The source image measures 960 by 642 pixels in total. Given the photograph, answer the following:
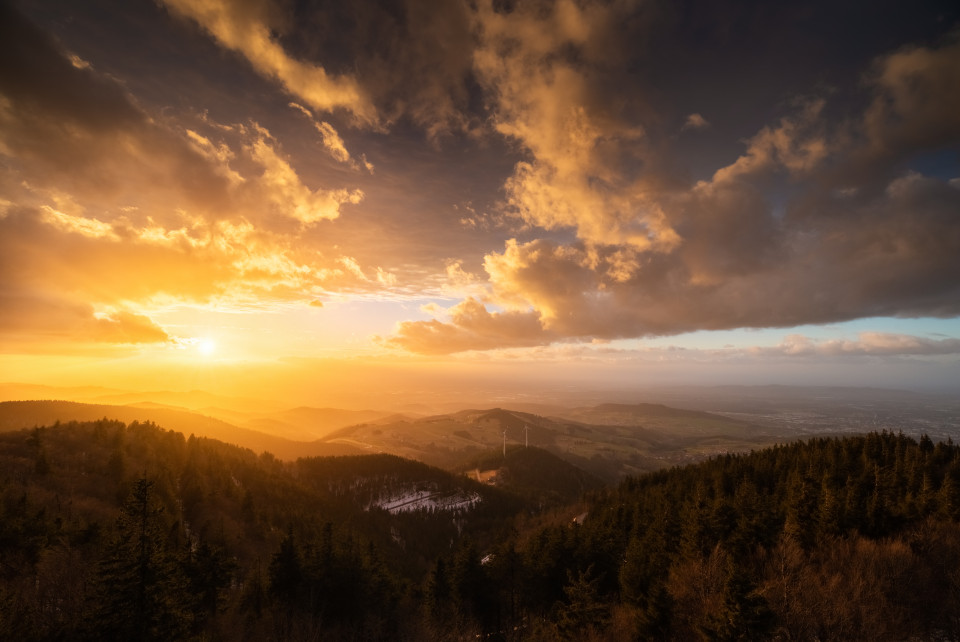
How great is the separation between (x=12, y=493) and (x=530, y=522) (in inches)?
6480

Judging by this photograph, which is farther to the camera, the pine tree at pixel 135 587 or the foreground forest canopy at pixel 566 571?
the foreground forest canopy at pixel 566 571

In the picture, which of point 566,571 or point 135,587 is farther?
point 566,571

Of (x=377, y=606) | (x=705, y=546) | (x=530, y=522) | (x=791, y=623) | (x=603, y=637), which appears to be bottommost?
(x=530, y=522)

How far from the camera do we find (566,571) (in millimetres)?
54469

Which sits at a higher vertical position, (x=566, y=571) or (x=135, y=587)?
(x=135, y=587)

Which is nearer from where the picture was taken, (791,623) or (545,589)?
(791,623)

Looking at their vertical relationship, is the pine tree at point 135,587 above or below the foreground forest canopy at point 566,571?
above

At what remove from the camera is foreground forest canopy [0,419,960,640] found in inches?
1233

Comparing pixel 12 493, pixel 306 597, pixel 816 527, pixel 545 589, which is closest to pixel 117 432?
pixel 12 493

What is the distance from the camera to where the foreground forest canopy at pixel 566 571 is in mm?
31312

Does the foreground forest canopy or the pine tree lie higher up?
the pine tree

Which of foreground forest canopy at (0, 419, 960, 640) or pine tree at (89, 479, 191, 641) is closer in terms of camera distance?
pine tree at (89, 479, 191, 641)

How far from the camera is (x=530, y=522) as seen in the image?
6909 inches

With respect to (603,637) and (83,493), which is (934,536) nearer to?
(603,637)
